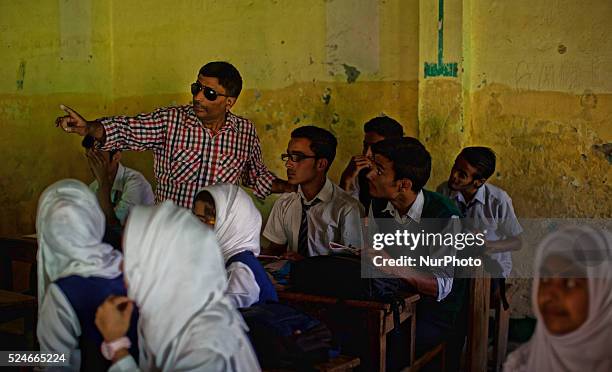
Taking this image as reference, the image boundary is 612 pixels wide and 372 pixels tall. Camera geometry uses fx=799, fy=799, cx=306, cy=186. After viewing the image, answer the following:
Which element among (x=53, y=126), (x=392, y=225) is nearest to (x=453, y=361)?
(x=392, y=225)

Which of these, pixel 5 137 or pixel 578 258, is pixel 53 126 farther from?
pixel 578 258

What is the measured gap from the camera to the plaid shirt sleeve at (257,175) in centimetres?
457

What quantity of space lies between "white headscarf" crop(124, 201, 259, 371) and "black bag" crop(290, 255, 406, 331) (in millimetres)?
1136

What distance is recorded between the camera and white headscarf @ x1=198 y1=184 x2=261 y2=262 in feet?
9.80

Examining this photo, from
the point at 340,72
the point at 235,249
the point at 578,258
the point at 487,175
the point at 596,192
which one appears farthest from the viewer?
the point at 340,72

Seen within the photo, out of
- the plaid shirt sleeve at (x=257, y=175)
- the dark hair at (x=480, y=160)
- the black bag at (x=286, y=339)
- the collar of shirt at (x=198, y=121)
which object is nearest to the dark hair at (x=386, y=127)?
the dark hair at (x=480, y=160)

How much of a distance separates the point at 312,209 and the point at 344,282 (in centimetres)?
97

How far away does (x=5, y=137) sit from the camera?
6.50 meters

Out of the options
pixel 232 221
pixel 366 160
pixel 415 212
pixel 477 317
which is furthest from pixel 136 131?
pixel 477 317

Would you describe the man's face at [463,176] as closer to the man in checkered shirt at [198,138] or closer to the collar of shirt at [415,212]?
the collar of shirt at [415,212]

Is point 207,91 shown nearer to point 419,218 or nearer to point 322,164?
point 322,164

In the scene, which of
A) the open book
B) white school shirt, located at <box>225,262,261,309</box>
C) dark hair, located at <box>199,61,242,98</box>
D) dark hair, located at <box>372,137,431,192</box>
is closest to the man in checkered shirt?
dark hair, located at <box>199,61,242,98</box>

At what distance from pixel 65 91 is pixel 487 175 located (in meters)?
3.52

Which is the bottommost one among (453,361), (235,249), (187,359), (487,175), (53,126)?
(453,361)
